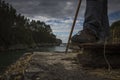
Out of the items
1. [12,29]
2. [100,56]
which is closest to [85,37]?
[100,56]

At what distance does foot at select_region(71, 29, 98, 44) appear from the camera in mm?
3010

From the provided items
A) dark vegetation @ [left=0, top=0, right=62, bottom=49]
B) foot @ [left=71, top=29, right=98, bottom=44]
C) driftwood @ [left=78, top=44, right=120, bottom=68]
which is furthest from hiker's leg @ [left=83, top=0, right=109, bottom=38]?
dark vegetation @ [left=0, top=0, right=62, bottom=49]

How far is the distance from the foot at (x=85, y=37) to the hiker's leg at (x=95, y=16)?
5 cm

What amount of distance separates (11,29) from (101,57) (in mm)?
106669

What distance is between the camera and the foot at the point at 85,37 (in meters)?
3.01

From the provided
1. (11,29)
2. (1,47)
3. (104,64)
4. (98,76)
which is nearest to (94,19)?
(104,64)

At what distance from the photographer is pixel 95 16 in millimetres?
3143

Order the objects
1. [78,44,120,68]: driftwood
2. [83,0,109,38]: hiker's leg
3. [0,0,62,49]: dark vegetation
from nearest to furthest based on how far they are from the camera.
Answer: [78,44,120,68]: driftwood → [83,0,109,38]: hiker's leg → [0,0,62,49]: dark vegetation

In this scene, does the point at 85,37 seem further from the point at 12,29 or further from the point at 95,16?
the point at 12,29

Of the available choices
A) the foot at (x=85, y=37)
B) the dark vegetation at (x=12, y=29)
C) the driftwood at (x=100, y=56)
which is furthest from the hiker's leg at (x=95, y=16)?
the dark vegetation at (x=12, y=29)

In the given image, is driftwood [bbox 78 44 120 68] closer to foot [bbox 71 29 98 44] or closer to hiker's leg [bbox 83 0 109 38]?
foot [bbox 71 29 98 44]

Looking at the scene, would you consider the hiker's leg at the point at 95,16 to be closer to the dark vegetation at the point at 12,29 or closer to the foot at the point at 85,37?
the foot at the point at 85,37

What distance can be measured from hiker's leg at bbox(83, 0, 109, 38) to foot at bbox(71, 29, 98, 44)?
0.18 ft

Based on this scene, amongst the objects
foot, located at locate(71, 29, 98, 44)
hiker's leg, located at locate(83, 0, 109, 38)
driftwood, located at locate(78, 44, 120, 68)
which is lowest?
driftwood, located at locate(78, 44, 120, 68)
